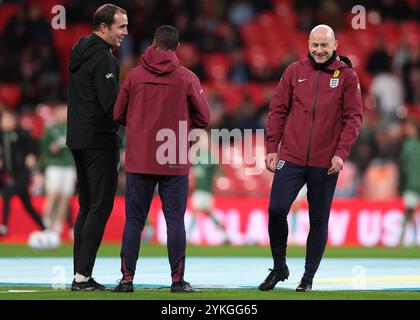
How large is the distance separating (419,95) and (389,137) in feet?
9.19

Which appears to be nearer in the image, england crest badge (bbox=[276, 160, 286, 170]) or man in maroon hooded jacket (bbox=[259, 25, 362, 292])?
man in maroon hooded jacket (bbox=[259, 25, 362, 292])

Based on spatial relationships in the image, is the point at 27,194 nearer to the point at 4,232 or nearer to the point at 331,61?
the point at 4,232

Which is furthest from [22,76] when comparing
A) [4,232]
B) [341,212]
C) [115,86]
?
[115,86]

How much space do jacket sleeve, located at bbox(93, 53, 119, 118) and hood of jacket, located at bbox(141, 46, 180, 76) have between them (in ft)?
1.42

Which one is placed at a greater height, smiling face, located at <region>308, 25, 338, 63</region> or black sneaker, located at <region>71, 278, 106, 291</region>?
smiling face, located at <region>308, 25, 338, 63</region>

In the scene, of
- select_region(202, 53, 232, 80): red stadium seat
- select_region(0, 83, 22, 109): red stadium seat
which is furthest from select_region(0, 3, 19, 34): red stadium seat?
select_region(202, 53, 232, 80): red stadium seat

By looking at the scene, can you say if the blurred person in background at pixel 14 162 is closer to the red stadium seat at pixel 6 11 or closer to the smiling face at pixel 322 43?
the red stadium seat at pixel 6 11

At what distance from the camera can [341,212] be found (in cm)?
2066

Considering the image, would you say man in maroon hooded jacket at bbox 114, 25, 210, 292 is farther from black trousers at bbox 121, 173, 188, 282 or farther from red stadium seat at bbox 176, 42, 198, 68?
red stadium seat at bbox 176, 42, 198, 68

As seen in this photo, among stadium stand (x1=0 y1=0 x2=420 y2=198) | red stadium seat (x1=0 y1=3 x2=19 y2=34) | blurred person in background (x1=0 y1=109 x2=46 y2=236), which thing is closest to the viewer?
blurred person in background (x1=0 y1=109 x2=46 y2=236)

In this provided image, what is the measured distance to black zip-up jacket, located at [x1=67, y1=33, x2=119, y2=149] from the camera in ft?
34.2

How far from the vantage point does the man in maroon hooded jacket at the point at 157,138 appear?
10.1 m

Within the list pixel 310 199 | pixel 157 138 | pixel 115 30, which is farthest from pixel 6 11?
pixel 310 199

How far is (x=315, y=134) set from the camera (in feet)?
34.4
